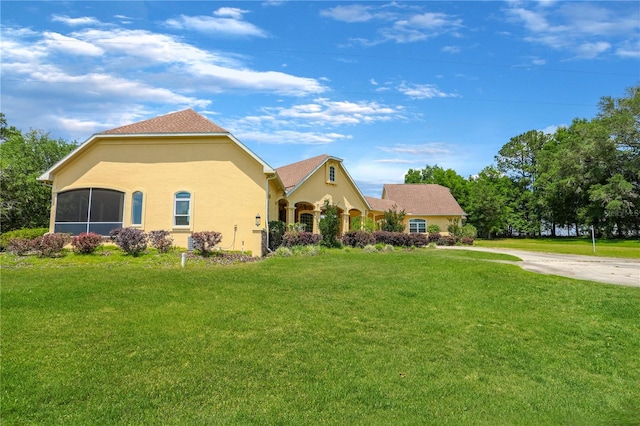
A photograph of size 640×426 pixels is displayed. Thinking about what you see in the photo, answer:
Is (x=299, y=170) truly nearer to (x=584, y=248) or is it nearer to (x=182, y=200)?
(x=182, y=200)

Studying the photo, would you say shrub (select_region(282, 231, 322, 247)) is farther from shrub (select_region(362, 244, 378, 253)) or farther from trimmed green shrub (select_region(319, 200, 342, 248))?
shrub (select_region(362, 244, 378, 253))

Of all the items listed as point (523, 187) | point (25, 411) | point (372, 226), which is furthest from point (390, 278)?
point (523, 187)

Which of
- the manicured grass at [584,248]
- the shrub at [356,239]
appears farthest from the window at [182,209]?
the manicured grass at [584,248]

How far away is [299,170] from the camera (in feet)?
90.3

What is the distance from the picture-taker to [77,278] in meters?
10.1

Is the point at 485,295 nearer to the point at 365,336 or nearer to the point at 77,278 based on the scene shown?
the point at 365,336

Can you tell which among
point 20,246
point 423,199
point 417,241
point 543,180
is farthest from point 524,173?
point 20,246

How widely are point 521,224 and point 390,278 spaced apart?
48.6 metres

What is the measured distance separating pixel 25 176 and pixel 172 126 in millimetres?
17484

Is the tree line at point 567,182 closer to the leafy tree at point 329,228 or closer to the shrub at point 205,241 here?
the leafy tree at point 329,228

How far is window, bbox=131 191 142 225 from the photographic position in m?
18.0

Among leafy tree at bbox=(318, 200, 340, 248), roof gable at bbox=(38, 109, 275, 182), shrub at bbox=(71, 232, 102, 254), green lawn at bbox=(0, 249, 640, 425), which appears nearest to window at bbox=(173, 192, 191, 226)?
roof gable at bbox=(38, 109, 275, 182)

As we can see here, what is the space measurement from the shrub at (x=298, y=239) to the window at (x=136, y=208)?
6.66m

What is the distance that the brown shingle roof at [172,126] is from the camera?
18000mm
